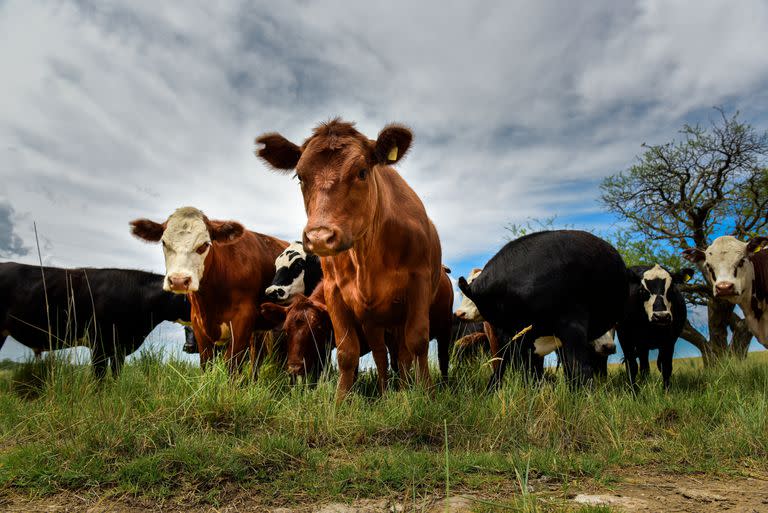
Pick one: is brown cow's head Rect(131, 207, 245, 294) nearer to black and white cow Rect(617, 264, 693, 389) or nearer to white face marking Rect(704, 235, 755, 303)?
black and white cow Rect(617, 264, 693, 389)

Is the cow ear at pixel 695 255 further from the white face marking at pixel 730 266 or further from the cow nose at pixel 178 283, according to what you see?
the cow nose at pixel 178 283

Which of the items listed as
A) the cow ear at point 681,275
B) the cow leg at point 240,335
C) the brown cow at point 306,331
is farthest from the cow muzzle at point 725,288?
the cow leg at point 240,335

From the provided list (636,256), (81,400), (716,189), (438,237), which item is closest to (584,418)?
(438,237)

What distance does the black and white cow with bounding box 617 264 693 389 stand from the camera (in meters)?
9.52

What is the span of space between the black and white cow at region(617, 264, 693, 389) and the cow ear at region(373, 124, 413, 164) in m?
6.09

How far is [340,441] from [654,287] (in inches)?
291

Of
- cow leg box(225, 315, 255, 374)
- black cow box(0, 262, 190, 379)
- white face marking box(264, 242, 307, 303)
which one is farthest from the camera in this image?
black cow box(0, 262, 190, 379)

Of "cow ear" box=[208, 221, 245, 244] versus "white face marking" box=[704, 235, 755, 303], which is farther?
"white face marking" box=[704, 235, 755, 303]

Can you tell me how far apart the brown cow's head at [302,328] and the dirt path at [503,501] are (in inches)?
129

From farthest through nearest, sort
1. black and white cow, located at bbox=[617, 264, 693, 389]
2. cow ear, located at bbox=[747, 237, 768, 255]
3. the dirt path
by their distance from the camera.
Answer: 1. cow ear, located at bbox=[747, 237, 768, 255]
2. black and white cow, located at bbox=[617, 264, 693, 389]
3. the dirt path

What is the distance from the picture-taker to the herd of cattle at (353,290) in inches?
202

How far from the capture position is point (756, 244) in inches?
401

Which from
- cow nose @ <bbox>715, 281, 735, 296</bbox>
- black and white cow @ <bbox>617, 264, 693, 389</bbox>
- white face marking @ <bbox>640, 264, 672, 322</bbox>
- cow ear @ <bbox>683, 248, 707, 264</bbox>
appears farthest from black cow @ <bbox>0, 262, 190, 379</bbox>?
cow ear @ <bbox>683, 248, 707, 264</bbox>

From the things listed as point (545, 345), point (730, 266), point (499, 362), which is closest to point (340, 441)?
point (499, 362)
